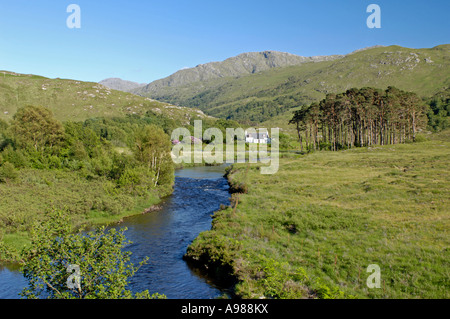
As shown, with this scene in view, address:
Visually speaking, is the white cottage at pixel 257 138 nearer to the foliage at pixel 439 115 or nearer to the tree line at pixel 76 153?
the foliage at pixel 439 115

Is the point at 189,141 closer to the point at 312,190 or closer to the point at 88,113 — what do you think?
the point at 88,113

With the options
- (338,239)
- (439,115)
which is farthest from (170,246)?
(439,115)

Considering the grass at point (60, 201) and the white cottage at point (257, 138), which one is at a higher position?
the white cottage at point (257, 138)

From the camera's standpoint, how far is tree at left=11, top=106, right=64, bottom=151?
173 ft

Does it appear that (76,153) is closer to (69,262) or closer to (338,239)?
(69,262)

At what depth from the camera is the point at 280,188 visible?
4409 cm

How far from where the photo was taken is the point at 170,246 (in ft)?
91.9

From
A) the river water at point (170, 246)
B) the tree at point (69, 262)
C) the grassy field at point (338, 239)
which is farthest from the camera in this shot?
the river water at point (170, 246)

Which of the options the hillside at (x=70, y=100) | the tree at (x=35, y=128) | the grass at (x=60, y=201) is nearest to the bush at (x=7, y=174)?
the grass at (x=60, y=201)

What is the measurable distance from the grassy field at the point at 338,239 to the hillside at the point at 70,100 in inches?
5424

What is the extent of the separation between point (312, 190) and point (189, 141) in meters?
95.2

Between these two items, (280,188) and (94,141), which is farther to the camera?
(94,141)

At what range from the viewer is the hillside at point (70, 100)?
146375 mm
